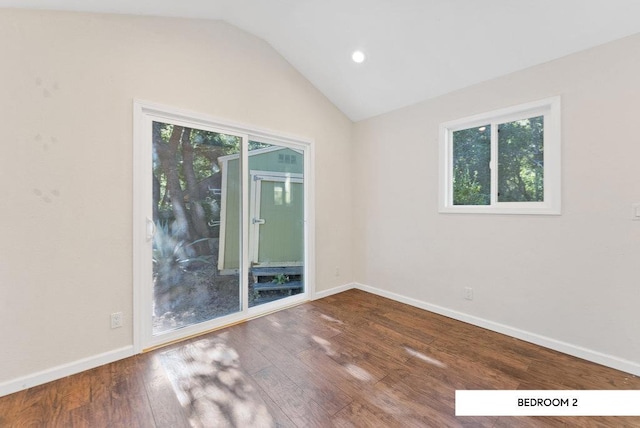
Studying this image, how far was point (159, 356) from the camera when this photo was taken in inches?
87.4


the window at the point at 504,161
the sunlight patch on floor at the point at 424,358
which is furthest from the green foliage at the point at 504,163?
the sunlight patch on floor at the point at 424,358

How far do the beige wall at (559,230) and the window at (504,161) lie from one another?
8cm

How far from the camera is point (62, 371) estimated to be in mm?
1940

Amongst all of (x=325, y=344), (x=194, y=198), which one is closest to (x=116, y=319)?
(x=194, y=198)

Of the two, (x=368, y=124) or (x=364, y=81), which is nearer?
(x=364, y=81)

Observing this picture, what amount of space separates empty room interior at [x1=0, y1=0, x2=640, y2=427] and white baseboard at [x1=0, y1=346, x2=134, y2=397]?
1 cm

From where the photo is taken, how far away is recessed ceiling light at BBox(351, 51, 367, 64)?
2.92 meters

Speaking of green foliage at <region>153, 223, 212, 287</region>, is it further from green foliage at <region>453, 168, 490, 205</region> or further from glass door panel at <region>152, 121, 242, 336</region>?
green foliage at <region>453, 168, 490, 205</region>

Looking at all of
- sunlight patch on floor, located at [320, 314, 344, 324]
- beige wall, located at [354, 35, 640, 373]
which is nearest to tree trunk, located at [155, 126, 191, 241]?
sunlight patch on floor, located at [320, 314, 344, 324]

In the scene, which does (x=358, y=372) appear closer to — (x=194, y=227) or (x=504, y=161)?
(x=194, y=227)

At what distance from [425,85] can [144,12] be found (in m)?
2.75

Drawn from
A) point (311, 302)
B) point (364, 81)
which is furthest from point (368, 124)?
point (311, 302)

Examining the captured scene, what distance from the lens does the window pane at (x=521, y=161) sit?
2.48 meters

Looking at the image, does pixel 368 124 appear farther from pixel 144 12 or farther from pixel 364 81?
pixel 144 12
